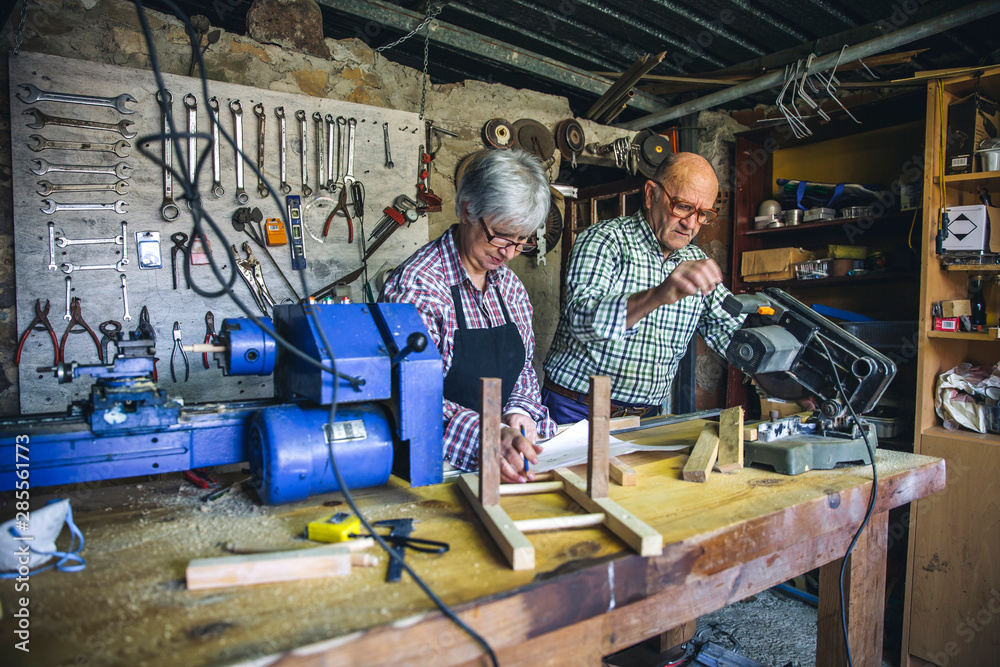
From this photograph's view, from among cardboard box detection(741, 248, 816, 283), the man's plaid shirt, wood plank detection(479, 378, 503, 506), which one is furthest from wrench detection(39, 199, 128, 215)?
cardboard box detection(741, 248, 816, 283)

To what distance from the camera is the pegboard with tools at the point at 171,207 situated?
8.44 feet

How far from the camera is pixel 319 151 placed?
3.19 metres

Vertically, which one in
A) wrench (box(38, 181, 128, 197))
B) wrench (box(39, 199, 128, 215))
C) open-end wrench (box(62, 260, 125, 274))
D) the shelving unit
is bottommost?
the shelving unit

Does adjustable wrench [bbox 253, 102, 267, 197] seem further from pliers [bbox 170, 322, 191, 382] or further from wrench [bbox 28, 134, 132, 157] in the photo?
pliers [bbox 170, 322, 191, 382]

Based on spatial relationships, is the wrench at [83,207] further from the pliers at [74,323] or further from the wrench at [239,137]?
the wrench at [239,137]

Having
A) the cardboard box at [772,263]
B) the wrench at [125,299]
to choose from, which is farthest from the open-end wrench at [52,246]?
the cardboard box at [772,263]

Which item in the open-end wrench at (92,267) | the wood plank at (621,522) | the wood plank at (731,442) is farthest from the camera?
the open-end wrench at (92,267)

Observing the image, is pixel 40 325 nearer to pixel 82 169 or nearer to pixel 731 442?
pixel 82 169

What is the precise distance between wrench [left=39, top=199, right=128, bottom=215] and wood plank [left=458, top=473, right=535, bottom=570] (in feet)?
8.11

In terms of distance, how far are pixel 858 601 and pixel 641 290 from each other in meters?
1.21

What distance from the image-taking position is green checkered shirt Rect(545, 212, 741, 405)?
7.41ft

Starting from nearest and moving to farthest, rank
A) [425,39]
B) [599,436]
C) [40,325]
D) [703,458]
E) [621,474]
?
[599,436], [621,474], [703,458], [40,325], [425,39]

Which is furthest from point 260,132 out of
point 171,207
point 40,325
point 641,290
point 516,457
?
point 516,457

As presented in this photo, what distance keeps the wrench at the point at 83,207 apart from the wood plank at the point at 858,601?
3.13 metres
